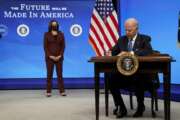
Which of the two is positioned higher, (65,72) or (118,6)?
(118,6)

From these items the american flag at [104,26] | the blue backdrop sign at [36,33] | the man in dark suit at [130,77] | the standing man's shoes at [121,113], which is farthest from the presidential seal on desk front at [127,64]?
the blue backdrop sign at [36,33]

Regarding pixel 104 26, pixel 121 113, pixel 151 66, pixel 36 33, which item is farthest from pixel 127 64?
pixel 36 33

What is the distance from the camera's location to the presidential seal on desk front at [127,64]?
6807 mm

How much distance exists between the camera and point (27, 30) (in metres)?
12.1

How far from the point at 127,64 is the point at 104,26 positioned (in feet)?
14.5

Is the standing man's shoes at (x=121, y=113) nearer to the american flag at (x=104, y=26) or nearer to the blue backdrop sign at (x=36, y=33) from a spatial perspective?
the american flag at (x=104, y=26)

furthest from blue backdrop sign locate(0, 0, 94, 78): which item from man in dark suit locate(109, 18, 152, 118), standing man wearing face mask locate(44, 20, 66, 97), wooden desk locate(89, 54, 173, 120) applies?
wooden desk locate(89, 54, 173, 120)

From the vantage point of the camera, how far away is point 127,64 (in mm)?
6848

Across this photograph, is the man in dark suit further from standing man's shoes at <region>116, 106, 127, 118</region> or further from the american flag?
the american flag

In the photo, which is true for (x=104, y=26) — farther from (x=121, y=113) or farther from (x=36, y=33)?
(x=121, y=113)

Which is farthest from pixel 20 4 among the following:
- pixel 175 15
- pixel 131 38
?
pixel 131 38

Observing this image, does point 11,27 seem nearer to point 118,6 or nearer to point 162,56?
point 118,6

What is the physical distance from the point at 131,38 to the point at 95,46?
12.4ft

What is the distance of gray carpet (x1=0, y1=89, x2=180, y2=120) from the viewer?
768 cm
